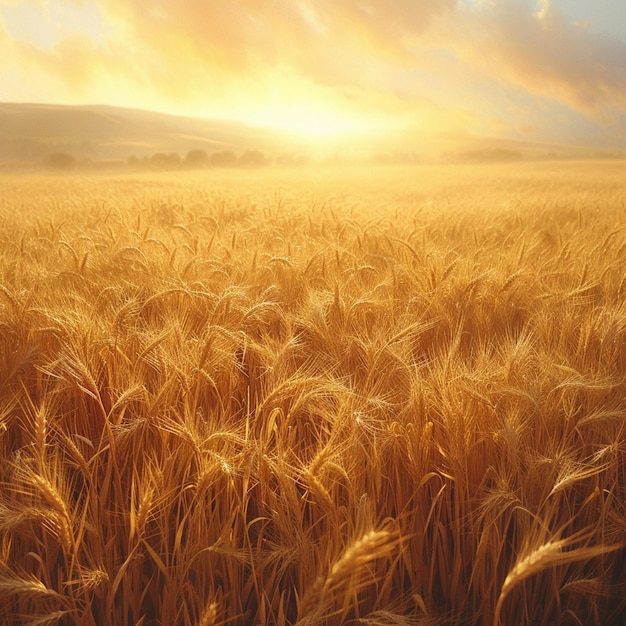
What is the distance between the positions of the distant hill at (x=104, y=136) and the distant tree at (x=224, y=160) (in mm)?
8912

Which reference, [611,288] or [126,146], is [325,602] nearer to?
[611,288]

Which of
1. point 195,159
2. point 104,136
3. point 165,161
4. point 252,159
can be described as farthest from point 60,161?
point 104,136

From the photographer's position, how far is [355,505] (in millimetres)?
811

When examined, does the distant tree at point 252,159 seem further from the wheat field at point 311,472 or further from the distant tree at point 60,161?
the wheat field at point 311,472

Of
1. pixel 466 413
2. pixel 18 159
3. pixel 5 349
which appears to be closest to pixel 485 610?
pixel 466 413

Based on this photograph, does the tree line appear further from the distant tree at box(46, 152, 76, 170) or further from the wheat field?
the wheat field

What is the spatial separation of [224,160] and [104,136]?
21855 millimetres

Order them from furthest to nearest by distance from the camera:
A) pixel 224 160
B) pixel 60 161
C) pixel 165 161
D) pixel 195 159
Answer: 1. pixel 224 160
2. pixel 195 159
3. pixel 165 161
4. pixel 60 161

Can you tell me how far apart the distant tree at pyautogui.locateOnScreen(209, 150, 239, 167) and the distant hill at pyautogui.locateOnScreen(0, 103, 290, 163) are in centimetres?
891

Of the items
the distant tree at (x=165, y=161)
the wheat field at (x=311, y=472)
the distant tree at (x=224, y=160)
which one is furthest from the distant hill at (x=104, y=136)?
the wheat field at (x=311, y=472)

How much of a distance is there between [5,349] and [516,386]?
1.32m

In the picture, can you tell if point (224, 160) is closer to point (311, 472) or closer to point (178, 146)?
point (178, 146)

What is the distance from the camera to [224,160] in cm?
3706

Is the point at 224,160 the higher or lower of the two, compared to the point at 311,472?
higher
